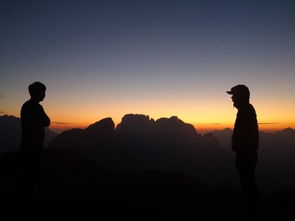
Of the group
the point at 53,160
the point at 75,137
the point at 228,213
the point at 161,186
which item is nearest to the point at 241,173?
the point at 228,213

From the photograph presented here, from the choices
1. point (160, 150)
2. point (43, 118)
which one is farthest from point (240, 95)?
point (160, 150)

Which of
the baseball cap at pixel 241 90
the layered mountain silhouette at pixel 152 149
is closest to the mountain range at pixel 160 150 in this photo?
the layered mountain silhouette at pixel 152 149

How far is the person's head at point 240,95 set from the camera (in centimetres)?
803

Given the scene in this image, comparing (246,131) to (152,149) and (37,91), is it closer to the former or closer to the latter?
(37,91)

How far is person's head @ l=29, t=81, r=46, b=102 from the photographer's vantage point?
7.64 m

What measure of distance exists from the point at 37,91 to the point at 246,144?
6551 mm

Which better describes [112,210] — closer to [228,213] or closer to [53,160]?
[228,213]

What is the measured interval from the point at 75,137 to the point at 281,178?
11869 centimetres

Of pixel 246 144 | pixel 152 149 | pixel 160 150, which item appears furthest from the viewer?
pixel 152 149

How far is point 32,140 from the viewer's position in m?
7.39

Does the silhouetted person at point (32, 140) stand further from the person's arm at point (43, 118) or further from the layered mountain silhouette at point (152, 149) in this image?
the layered mountain silhouette at point (152, 149)

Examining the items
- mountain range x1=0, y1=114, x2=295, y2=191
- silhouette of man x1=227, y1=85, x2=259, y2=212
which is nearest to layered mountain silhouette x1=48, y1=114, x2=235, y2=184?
mountain range x1=0, y1=114, x2=295, y2=191

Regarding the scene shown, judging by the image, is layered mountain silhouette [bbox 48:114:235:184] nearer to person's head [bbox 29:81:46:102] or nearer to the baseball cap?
the baseball cap

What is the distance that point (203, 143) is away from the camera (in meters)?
156
